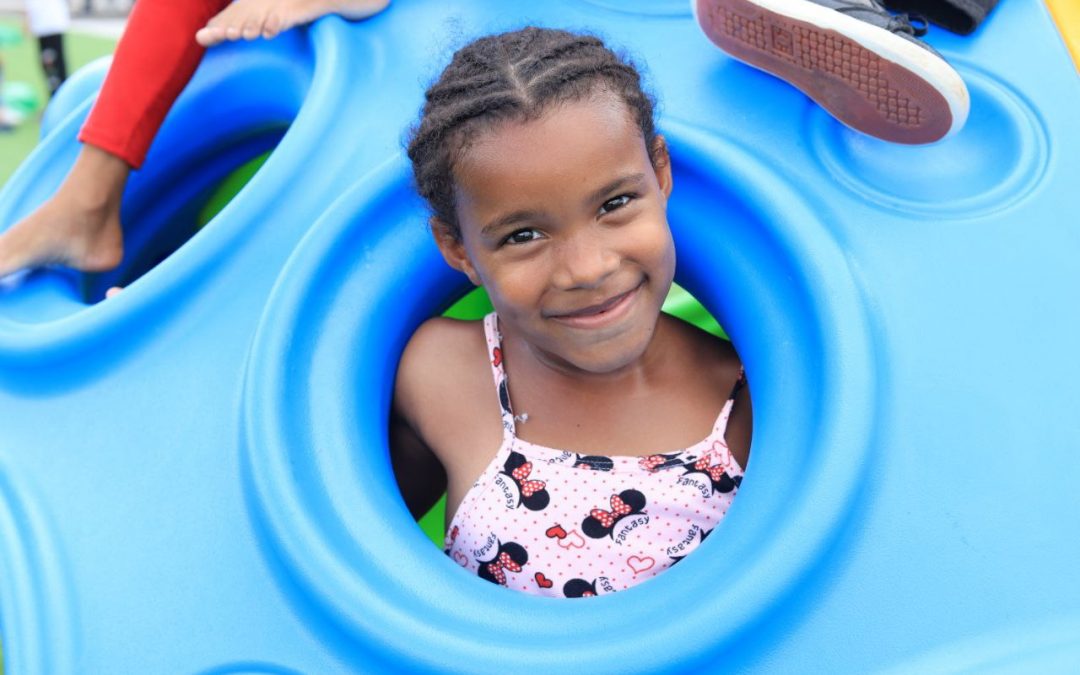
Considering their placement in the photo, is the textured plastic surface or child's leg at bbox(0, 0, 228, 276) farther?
child's leg at bbox(0, 0, 228, 276)

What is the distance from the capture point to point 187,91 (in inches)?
52.3

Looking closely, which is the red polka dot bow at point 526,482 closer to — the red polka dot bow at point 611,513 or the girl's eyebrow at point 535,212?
→ the red polka dot bow at point 611,513

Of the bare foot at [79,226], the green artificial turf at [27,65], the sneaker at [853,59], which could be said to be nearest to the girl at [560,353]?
the sneaker at [853,59]

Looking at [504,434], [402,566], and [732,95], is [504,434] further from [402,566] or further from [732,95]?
[732,95]

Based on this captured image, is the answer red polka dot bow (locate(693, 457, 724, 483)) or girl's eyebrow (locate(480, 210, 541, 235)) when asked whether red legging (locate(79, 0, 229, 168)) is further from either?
red polka dot bow (locate(693, 457, 724, 483))

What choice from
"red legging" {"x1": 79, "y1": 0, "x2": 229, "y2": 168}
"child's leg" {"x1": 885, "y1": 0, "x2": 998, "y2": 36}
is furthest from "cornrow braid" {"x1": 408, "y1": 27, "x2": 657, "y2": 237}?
"red legging" {"x1": 79, "y1": 0, "x2": 229, "y2": 168}

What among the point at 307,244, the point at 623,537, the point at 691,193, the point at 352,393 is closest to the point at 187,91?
the point at 307,244

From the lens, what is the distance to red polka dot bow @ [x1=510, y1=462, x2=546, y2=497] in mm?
951

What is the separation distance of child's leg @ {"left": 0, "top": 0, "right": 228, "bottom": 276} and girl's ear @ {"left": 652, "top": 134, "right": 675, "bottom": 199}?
27.0 inches

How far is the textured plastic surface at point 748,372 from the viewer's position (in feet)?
2.39

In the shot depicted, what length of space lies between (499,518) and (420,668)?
0.70ft

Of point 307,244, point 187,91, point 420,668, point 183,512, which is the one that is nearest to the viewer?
point 420,668

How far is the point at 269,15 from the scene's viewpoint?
4.02 feet

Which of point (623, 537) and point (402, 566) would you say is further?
point (623, 537)
